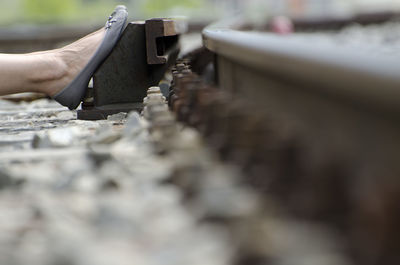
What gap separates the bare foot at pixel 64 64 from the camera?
3.36 m

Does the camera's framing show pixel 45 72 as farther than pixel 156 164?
Yes

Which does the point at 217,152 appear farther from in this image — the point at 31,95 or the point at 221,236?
the point at 31,95

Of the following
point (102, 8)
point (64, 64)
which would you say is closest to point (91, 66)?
point (64, 64)

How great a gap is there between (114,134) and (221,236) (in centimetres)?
120

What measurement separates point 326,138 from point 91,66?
2.14 metres

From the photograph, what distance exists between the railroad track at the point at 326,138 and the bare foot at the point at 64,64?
4.83 feet

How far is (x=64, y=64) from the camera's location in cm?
339

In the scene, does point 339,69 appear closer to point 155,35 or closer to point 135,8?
point 155,35

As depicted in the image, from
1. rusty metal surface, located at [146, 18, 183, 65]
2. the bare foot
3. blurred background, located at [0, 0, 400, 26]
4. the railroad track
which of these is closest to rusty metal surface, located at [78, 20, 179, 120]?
rusty metal surface, located at [146, 18, 183, 65]

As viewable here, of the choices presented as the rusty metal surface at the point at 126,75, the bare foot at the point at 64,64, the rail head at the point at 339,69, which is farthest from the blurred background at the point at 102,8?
the rail head at the point at 339,69

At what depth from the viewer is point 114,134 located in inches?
89.2

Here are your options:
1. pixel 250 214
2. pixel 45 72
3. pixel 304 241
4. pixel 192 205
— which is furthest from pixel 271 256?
pixel 45 72

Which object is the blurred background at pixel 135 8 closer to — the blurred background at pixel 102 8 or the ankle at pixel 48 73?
the blurred background at pixel 102 8

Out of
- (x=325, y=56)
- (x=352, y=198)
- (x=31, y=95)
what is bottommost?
(x=31, y=95)
